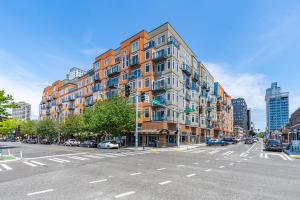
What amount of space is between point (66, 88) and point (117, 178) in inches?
3027

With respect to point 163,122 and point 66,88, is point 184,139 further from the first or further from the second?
point 66,88

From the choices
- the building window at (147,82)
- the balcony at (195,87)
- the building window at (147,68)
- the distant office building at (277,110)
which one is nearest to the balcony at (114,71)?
the building window at (147,68)

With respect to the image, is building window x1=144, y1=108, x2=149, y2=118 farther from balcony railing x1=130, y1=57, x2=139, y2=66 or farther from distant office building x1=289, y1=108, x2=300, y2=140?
distant office building x1=289, y1=108, x2=300, y2=140

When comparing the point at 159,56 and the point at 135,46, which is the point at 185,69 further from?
the point at 135,46

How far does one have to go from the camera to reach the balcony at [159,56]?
43000mm

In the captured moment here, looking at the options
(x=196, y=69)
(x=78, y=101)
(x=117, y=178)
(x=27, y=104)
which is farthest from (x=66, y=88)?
(x=27, y=104)

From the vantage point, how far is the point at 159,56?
4334 cm

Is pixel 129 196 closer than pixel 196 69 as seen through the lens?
Yes

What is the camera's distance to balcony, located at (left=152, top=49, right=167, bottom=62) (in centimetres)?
4300

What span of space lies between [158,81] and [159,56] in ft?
16.6

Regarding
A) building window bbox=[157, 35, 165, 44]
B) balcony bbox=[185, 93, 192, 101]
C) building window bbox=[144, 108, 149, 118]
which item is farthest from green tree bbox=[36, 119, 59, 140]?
building window bbox=[157, 35, 165, 44]

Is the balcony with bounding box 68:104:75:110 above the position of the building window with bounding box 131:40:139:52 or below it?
below

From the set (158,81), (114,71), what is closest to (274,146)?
(158,81)

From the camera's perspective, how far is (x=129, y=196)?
25.2 ft
